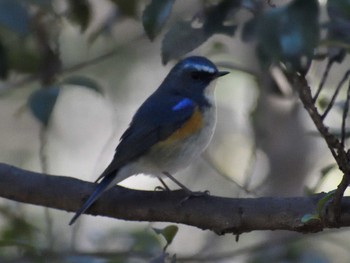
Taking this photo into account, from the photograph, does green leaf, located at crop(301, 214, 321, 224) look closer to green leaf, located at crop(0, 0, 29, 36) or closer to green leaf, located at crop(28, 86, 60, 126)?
green leaf, located at crop(28, 86, 60, 126)

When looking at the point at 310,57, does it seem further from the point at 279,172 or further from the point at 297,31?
the point at 279,172

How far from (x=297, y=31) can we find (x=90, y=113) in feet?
18.8

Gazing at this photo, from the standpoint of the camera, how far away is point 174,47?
337 centimetres

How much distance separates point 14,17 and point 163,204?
0.95 metres

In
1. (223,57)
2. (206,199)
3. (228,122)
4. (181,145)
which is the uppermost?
(223,57)

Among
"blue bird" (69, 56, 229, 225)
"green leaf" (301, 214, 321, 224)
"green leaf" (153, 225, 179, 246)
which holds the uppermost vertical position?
"blue bird" (69, 56, 229, 225)

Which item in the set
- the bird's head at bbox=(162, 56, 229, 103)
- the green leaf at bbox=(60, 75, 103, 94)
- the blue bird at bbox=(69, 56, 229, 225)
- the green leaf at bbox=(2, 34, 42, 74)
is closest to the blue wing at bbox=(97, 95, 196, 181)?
the blue bird at bbox=(69, 56, 229, 225)

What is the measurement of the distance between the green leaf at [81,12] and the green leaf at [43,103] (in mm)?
938

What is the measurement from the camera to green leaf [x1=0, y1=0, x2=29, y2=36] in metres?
3.32

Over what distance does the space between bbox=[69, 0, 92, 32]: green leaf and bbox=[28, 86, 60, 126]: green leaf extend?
94 centimetres

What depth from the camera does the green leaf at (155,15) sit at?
9.13ft

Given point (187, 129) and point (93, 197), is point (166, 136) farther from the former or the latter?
point (93, 197)

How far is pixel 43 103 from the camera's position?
3.34 metres

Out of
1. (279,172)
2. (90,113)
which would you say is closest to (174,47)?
(279,172)
